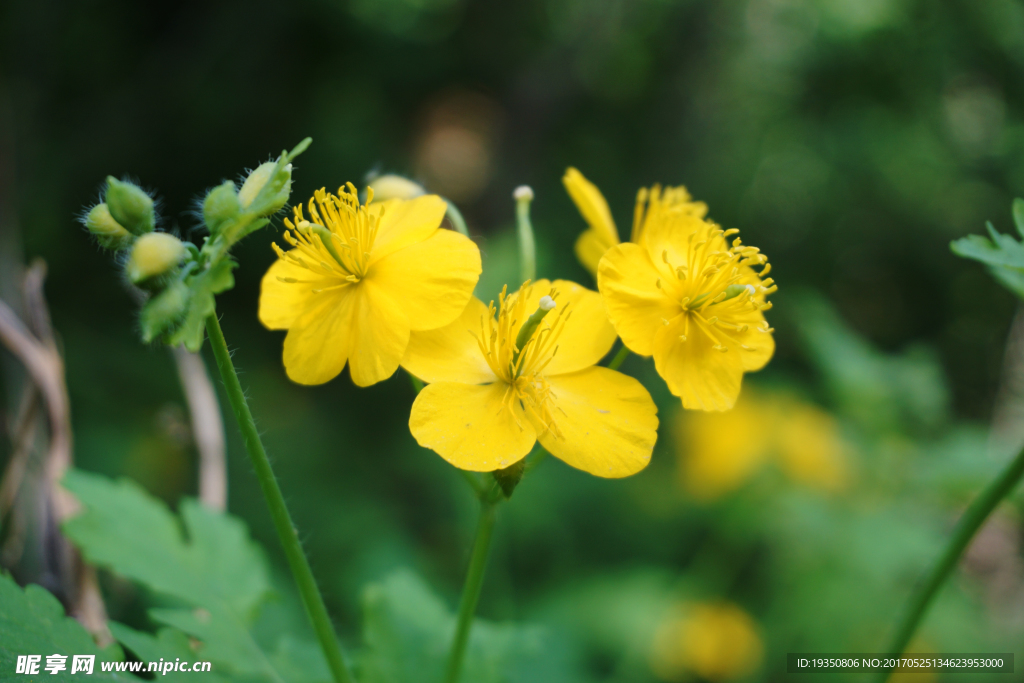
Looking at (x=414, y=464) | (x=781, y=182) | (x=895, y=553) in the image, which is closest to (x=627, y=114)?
(x=781, y=182)

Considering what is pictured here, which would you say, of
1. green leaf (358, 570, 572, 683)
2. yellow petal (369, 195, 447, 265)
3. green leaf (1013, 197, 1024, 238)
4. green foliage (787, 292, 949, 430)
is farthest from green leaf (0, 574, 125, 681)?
green foliage (787, 292, 949, 430)

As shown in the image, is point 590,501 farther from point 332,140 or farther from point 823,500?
point 332,140

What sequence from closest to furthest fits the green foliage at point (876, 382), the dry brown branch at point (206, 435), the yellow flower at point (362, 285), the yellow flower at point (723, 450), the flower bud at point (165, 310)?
the flower bud at point (165, 310), the yellow flower at point (362, 285), the dry brown branch at point (206, 435), the green foliage at point (876, 382), the yellow flower at point (723, 450)

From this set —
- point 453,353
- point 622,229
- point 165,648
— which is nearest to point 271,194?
point 453,353

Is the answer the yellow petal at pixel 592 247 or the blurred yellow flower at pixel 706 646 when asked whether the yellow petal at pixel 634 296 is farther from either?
the blurred yellow flower at pixel 706 646

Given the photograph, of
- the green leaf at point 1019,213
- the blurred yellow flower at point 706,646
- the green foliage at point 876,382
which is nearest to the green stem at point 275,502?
the green leaf at point 1019,213

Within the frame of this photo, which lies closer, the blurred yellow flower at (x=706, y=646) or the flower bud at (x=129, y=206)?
the flower bud at (x=129, y=206)
